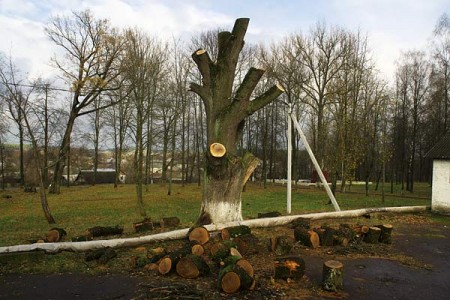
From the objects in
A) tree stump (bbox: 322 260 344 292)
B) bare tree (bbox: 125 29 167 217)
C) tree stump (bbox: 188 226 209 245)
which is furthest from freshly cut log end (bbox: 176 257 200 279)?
bare tree (bbox: 125 29 167 217)

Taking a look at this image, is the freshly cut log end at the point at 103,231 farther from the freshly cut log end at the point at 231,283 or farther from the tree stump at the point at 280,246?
the freshly cut log end at the point at 231,283

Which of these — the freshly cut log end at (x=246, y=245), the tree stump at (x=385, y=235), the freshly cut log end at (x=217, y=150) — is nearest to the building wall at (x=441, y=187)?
the tree stump at (x=385, y=235)

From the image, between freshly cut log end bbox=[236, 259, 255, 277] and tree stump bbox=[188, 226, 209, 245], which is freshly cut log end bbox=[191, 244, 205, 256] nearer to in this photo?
tree stump bbox=[188, 226, 209, 245]

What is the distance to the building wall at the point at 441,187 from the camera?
16906 millimetres

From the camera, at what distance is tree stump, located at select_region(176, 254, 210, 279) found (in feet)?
21.8

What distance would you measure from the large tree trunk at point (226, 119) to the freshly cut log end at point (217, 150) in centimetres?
11

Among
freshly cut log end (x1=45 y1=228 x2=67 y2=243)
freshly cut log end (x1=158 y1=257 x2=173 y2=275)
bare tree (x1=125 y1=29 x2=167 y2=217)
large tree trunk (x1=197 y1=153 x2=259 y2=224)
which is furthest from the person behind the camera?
bare tree (x1=125 y1=29 x2=167 y2=217)

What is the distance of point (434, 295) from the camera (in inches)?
242

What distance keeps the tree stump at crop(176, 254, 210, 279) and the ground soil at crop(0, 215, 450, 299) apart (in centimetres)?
12

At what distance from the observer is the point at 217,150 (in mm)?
9648

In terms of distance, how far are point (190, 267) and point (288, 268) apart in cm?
182

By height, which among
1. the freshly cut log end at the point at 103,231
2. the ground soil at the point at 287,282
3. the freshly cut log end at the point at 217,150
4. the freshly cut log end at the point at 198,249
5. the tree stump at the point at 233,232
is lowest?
the ground soil at the point at 287,282

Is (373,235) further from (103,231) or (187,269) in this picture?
(103,231)

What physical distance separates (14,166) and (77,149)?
305 inches
